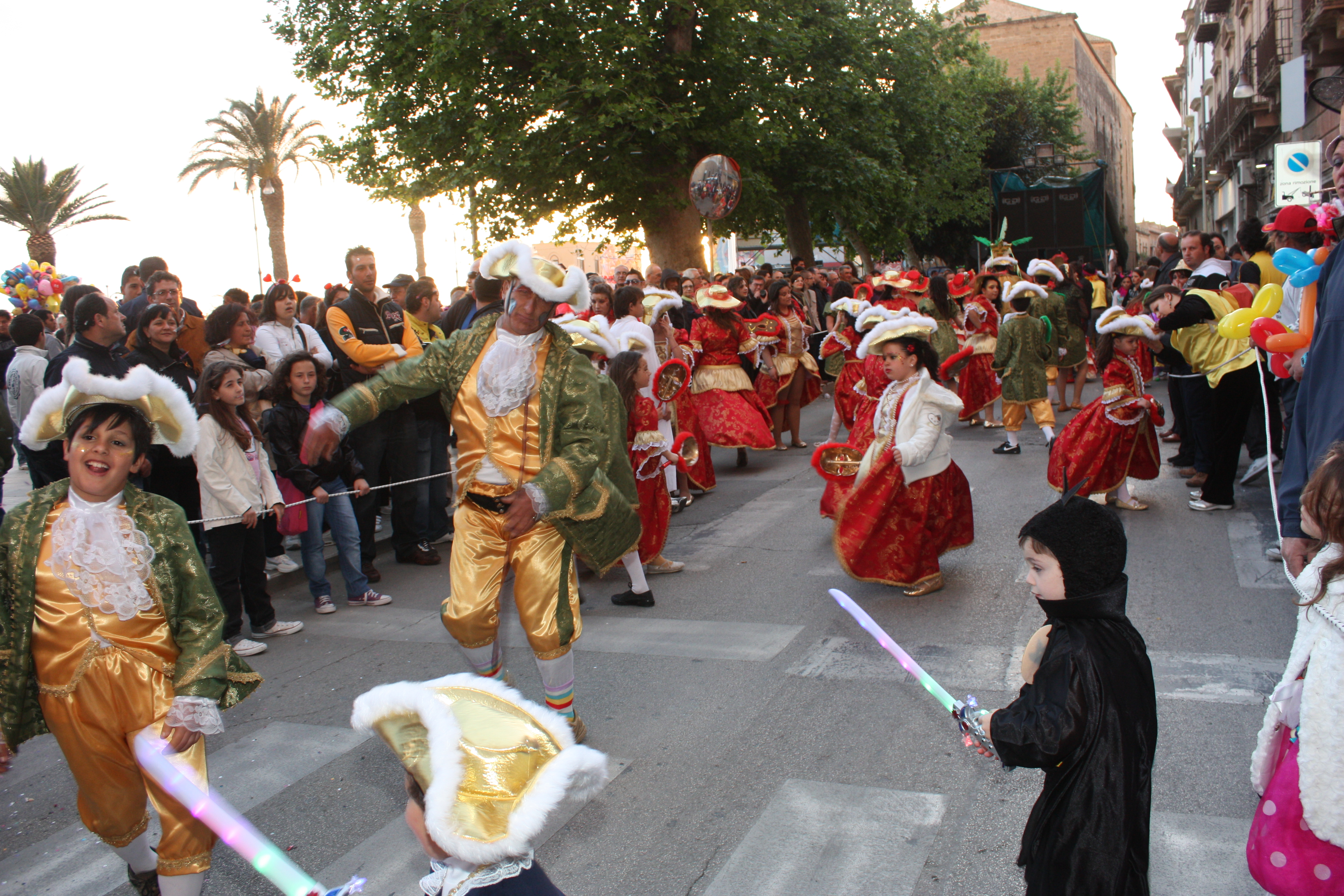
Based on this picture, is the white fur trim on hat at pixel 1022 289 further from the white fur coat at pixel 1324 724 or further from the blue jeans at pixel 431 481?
the white fur coat at pixel 1324 724

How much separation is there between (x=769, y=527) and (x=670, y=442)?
3.75ft

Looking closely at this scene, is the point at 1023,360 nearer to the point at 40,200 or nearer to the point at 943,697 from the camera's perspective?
the point at 943,697

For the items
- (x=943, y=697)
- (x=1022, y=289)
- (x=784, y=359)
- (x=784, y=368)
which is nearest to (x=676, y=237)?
(x=784, y=359)

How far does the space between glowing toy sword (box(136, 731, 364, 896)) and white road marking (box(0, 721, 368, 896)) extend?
1.66m

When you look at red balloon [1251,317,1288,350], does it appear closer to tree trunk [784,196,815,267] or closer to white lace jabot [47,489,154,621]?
white lace jabot [47,489,154,621]

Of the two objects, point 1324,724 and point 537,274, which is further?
point 537,274

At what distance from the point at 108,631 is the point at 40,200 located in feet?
86.3

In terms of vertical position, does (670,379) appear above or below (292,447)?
above

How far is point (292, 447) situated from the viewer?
6.38 m

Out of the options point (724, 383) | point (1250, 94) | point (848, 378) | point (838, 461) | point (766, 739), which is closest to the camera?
point (766, 739)

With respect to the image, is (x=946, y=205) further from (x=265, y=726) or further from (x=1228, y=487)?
(x=265, y=726)

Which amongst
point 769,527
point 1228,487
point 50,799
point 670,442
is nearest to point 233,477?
point 50,799

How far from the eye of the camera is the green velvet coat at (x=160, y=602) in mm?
2826

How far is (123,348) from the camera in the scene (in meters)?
6.36
